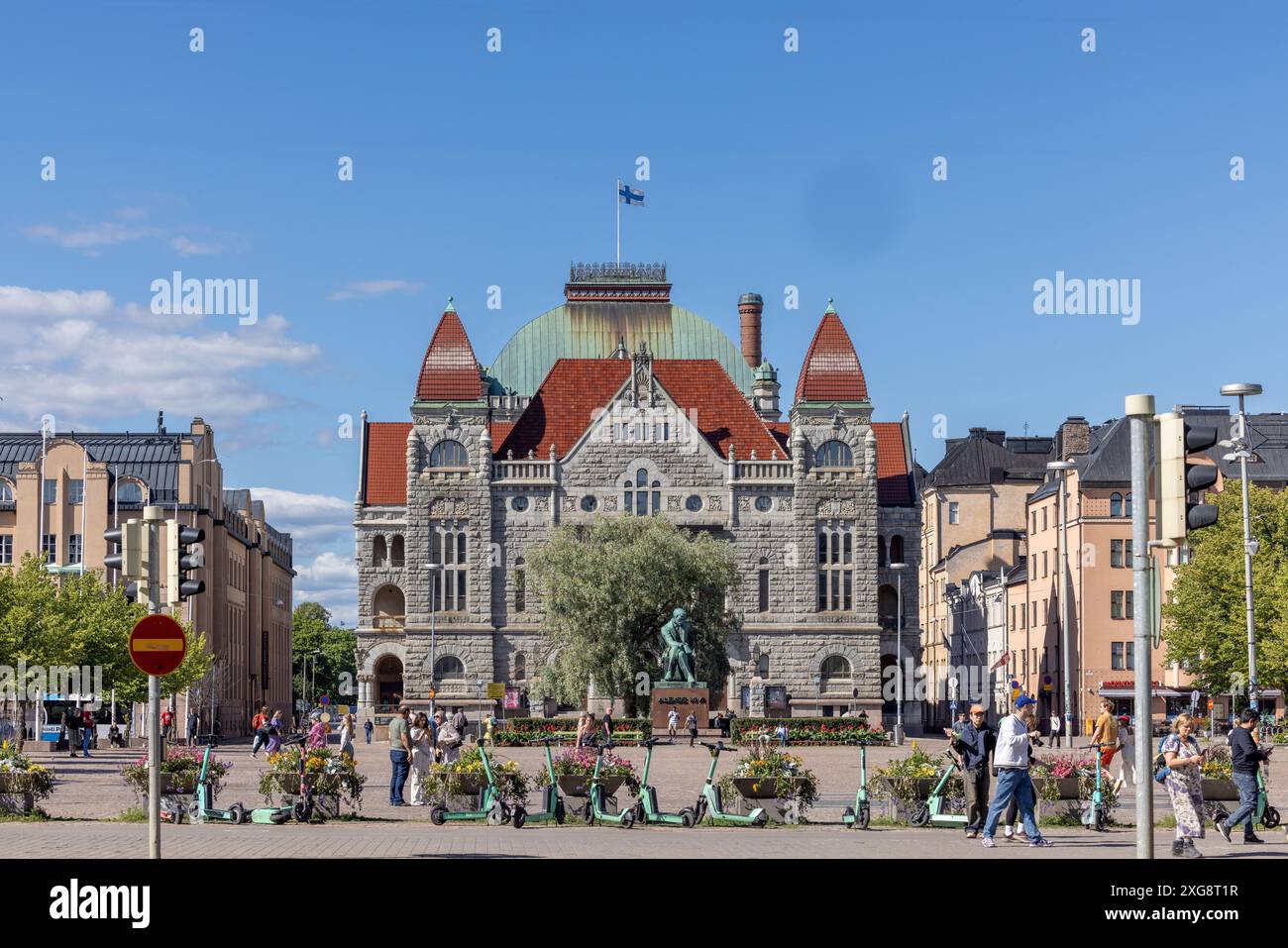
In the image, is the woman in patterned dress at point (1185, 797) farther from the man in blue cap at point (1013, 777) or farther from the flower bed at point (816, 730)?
the flower bed at point (816, 730)

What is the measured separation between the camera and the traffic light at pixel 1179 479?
709 inches

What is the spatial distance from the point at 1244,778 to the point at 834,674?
7948 cm

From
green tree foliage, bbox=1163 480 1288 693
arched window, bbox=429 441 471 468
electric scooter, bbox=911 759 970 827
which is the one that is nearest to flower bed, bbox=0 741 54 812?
electric scooter, bbox=911 759 970 827

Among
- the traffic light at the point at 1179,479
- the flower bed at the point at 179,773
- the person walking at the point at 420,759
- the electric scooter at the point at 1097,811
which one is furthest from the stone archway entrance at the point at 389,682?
the traffic light at the point at 1179,479

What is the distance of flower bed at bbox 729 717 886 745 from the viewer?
74.6 m

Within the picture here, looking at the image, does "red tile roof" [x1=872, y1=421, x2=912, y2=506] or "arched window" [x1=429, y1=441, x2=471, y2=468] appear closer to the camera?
"arched window" [x1=429, y1=441, x2=471, y2=468]

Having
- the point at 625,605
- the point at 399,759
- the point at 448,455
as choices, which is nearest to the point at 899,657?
the point at 625,605

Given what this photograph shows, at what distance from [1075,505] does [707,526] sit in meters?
20.2

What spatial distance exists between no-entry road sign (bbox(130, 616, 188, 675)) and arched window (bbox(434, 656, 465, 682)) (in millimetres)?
85514

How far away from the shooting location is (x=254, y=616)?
134 meters

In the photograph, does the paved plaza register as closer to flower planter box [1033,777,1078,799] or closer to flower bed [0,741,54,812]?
flower planter box [1033,777,1078,799]

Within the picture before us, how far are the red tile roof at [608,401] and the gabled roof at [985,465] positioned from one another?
61.2 feet
